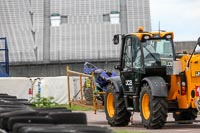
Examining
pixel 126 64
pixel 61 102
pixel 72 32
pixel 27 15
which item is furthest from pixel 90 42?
pixel 126 64

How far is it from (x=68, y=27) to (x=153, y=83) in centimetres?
3013

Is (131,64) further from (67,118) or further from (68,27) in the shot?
(68,27)

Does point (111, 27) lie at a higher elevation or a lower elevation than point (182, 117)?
higher

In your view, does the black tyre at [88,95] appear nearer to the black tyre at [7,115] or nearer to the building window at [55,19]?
the black tyre at [7,115]

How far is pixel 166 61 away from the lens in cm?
1538

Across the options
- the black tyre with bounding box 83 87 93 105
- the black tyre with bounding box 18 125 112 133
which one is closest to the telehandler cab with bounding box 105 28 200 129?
the black tyre with bounding box 83 87 93 105

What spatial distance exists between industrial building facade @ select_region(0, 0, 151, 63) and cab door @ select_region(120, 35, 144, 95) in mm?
26442

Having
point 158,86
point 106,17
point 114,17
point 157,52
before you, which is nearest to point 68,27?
point 106,17

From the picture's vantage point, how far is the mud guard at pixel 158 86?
46.6 feet

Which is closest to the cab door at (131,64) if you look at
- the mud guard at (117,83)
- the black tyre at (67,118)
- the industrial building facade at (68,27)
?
the mud guard at (117,83)

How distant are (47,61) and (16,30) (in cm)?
443

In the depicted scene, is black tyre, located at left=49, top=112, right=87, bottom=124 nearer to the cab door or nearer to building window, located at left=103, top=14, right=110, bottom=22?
the cab door

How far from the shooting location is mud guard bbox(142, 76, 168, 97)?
46.6 ft

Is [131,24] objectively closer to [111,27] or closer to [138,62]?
[111,27]
